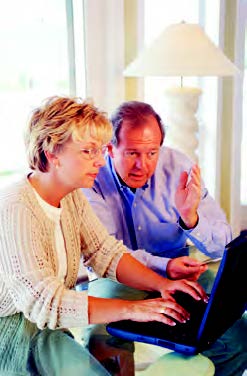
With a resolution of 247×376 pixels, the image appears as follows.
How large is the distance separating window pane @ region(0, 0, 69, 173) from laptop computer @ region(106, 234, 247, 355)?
1290 millimetres

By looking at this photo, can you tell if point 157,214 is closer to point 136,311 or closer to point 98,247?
point 98,247

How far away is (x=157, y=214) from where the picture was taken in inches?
79.1

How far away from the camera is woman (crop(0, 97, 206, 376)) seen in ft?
4.12

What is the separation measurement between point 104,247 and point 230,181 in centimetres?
189

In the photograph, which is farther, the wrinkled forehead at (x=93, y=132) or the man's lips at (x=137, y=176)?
the man's lips at (x=137, y=176)

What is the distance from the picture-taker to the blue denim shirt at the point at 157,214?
1.88 meters

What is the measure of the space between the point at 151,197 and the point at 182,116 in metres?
0.79

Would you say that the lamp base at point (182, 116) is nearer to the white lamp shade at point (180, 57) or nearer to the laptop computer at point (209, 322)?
the white lamp shade at point (180, 57)

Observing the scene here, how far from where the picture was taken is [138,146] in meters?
1.81

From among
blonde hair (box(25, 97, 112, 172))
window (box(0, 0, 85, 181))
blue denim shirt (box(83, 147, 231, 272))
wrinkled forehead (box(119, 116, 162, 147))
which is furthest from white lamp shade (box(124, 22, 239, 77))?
blonde hair (box(25, 97, 112, 172))

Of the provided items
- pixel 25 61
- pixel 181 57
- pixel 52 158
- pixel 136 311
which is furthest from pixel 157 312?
pixel 25 61

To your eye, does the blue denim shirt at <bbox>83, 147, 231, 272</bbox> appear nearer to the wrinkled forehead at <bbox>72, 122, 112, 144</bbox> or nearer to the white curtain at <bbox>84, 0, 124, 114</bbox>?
the wrinkled forehead at <bbox>72, 122, 112, 144</bbox>

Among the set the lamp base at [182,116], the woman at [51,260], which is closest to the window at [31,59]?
the lamp base at [182,116]

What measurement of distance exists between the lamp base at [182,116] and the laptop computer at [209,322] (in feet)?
4.71
